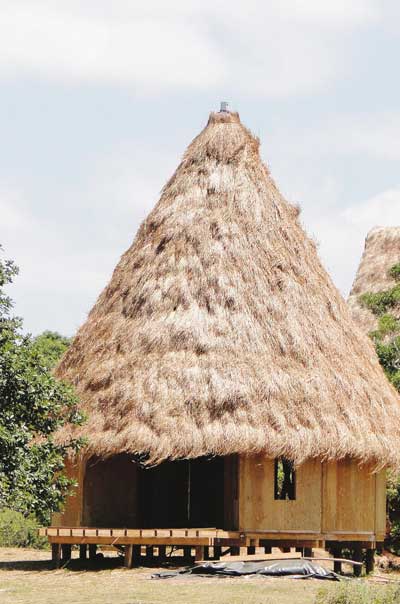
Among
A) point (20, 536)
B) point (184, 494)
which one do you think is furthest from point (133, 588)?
point (20, 536)

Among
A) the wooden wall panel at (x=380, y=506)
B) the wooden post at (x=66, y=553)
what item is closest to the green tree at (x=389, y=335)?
the wooden wall panel at (x=380, y=506)

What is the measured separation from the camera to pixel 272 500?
66.7 feet

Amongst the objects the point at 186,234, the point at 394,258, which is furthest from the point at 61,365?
the point at 394,258

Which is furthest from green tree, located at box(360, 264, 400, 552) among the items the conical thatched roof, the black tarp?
the black tarp

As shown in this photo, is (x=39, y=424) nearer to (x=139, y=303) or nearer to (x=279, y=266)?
(x=139, y=303)

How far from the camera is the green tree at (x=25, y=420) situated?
1681cm

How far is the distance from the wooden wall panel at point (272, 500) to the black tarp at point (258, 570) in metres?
1.29

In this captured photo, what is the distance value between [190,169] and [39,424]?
834cm

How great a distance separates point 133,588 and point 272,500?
13.3 ft

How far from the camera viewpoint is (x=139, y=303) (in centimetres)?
2220

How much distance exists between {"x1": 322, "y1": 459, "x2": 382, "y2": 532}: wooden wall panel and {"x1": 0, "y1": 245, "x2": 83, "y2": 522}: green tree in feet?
17.1

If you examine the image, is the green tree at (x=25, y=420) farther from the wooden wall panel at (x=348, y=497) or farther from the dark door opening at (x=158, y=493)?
the wooden wall panel at (x=348, y=497)

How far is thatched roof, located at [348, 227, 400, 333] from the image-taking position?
135ft

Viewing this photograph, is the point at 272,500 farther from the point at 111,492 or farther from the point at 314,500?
the point at 111,492
